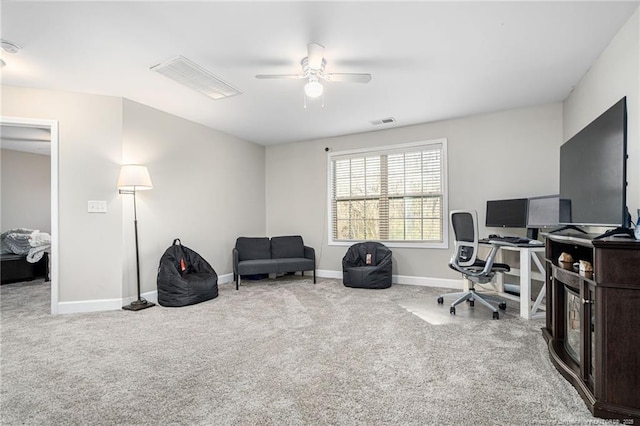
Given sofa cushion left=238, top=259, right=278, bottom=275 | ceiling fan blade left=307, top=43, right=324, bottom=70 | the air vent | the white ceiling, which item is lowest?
sofa cushion left=238, top=259, right=278, bottom=275

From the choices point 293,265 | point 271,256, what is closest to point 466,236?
point 293,265

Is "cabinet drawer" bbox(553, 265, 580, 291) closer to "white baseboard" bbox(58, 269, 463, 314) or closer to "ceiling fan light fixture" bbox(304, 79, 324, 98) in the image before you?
"ceiling fan light fixture" bbox(304, 79, 324, 98)

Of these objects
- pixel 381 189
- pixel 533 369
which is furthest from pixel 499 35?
pixel 381 189

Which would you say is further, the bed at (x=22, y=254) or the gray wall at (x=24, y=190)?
the gray wall at (x=24, y=190)

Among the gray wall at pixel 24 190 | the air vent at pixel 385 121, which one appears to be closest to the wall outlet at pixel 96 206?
the air vent at pixel 385 121

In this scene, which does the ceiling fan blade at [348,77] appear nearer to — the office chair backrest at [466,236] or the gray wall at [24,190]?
the office chair backrest at [466,236]

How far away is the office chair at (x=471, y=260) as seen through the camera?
11.0 ft

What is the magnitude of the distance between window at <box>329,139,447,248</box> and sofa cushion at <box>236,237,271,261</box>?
1.17 meters

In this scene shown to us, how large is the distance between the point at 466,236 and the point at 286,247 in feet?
9.99

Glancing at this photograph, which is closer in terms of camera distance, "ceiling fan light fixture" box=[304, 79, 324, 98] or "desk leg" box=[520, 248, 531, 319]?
"ceiling fan light fixture" box=[304, 79, 324, 98]

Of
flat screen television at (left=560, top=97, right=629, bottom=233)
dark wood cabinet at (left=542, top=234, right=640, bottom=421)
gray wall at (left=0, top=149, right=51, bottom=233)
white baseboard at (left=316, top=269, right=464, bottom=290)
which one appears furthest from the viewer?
gray wall at (left=0, top=149, right=51, bottom=233)

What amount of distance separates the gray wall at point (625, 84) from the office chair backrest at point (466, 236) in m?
1.24

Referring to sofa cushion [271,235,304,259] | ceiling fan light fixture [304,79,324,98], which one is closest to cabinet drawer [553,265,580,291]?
ceiling fan light fixture [304,79,324,98]

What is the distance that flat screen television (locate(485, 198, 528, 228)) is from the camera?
3803 millimetres
